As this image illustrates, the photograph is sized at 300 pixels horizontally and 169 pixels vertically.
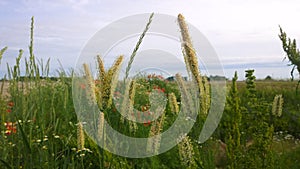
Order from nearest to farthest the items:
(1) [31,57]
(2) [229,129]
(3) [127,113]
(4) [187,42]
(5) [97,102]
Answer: (2) [229,129] < (5) [97,102] < (4) [187,42] < (3) [127,113] < (1) [31,57]

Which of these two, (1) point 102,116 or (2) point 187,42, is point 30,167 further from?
(2) point 187,42

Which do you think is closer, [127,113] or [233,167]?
[233,167]

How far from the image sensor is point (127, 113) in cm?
169

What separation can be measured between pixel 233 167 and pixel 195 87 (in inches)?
14.1

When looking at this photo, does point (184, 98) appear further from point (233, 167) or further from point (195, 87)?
point (233, 167)

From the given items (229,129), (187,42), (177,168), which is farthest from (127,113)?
(177,168)

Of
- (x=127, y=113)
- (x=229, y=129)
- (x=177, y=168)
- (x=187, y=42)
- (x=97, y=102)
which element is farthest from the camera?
(x=177, y=168)

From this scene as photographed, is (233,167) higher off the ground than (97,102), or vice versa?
(97,102)

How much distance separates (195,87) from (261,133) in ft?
1.26

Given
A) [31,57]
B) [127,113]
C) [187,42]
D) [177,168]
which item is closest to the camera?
[187,42]

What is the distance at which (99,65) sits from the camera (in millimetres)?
1438

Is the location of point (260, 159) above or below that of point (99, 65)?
below

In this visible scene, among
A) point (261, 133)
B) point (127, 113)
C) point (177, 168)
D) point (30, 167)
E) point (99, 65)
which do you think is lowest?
point (177, 168)

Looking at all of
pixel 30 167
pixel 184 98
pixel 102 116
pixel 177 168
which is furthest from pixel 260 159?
pixel 177 168
